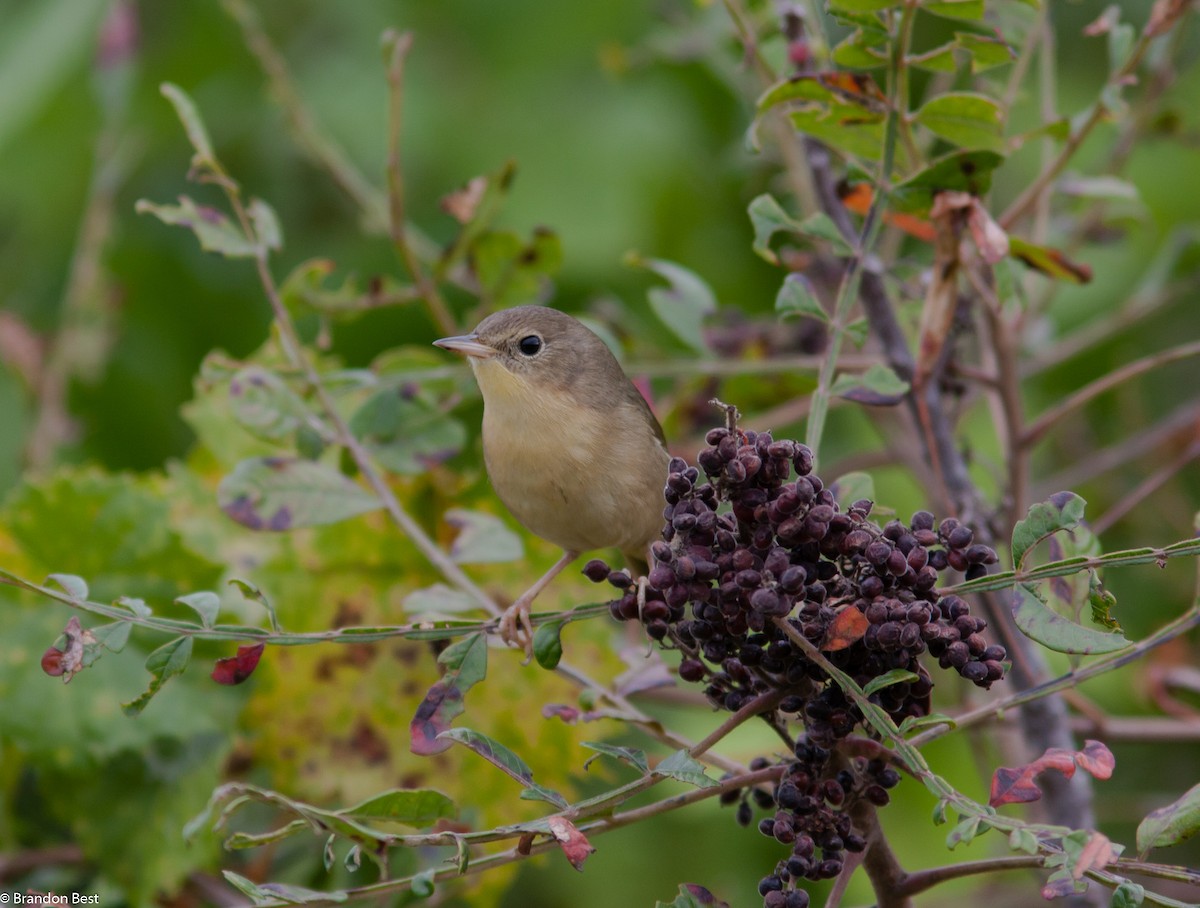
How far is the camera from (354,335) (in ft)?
10.8

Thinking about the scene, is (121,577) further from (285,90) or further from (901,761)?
(901,761)

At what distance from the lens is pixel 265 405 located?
1.81 meters

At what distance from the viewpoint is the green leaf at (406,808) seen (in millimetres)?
1214

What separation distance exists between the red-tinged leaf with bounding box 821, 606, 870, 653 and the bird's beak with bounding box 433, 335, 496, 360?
105 cm

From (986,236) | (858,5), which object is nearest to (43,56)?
(858,5)

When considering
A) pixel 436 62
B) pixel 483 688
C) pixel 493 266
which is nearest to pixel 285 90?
pixel 493 266

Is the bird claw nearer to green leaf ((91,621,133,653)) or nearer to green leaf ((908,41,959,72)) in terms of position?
green leaf ((91,621,133,653))

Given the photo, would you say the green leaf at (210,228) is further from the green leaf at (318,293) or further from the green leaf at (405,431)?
the green leaf at (405,431)

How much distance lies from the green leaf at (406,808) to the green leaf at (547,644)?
17 centimetres

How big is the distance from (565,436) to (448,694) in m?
0.73

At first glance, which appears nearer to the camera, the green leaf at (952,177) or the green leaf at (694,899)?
the green leaf at (694,899)

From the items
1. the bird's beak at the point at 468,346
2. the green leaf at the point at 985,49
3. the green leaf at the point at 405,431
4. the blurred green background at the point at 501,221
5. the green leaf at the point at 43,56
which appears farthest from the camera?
the green leaf at the point at 43,56

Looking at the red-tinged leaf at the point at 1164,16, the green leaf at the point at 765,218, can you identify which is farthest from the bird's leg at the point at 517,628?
the red-tinged leaf at the point at 1164,16

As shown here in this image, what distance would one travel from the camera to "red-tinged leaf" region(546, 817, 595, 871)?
42.7 inches
